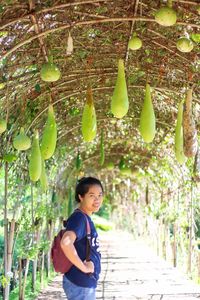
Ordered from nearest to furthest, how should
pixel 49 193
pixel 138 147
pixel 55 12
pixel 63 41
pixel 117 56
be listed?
pixel 55 12
pixel 63 41
pixel 117 56
pixel 49 193
pixel 138 147

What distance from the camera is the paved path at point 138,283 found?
728cm

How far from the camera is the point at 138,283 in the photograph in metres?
8.60

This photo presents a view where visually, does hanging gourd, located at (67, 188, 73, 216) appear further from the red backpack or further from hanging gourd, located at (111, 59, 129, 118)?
hanging gourd, located at (111, 59, 129, 118)

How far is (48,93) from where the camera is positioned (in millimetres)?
5504

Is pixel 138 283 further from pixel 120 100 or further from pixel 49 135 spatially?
pixel 120 100

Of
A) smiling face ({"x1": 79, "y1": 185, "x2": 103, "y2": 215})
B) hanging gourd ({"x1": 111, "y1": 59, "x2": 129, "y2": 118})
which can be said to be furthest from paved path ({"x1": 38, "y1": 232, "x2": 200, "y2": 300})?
hanging gourd ({"x1": 111, "y1": 59, "x2": 129, "y2": 118})

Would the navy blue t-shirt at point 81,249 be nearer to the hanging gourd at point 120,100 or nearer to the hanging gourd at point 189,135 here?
the hanging gourd at point 120,100

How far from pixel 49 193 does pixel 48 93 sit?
4355 millimetres

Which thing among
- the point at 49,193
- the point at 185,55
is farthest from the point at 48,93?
the point at 49,193

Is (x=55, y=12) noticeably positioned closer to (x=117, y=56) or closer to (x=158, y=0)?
(x=158, y=0)

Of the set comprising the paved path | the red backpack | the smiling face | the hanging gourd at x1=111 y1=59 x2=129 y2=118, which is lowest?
the paved path

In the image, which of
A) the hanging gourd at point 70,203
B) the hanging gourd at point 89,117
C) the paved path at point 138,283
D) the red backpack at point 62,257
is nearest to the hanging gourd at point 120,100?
the hanging gourd at point 89,117

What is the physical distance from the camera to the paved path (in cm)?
728

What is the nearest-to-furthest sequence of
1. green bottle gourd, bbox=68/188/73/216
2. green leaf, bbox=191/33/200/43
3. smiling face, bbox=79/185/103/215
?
smiling face, bbox=79/185/103/215 < green leaf, bbox=191/33/200/43 < green bottle gourd, bbox=68/188/73/216
